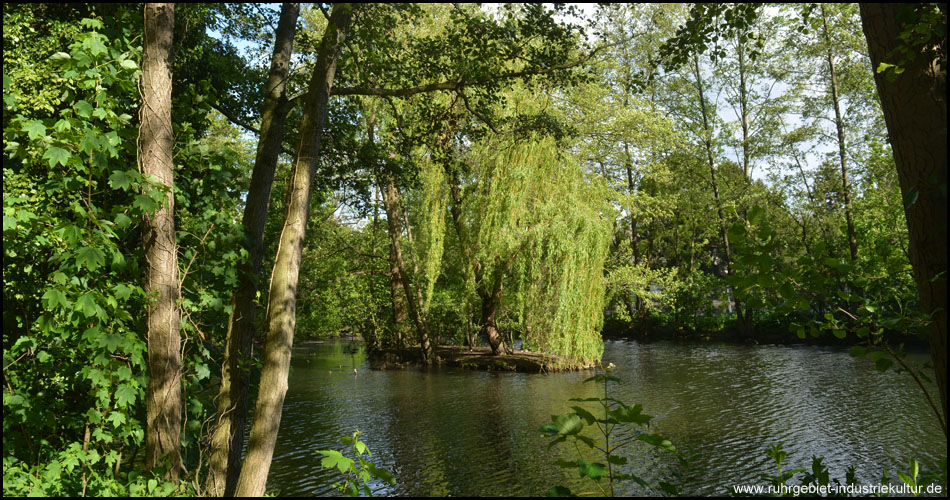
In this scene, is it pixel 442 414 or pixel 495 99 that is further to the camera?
pixel 442 414

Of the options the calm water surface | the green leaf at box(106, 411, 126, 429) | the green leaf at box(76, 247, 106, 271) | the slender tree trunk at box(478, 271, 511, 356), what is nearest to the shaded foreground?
the slender tree trunk at box(478, 271, 511, 356)

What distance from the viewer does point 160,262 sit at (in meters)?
3.95

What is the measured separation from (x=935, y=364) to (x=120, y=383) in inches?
169

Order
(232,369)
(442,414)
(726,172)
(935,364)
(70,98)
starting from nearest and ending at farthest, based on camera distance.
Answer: (935,364), (70,98), (232,369), (442,414), (726,172)

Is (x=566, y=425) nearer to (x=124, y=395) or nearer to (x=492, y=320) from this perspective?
(x=124, y=395)

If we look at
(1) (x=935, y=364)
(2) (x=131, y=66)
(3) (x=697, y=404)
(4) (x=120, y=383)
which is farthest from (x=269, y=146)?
(3) (x=697, y=404)

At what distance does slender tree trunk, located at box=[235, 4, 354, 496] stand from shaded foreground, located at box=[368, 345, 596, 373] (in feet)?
40.6

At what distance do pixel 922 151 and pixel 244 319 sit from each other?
4.31 m

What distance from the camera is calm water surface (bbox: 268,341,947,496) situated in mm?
7133

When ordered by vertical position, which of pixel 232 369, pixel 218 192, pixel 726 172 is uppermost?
pixel 726 172

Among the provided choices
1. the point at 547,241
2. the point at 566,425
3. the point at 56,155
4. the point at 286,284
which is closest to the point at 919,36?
the point at 566,425

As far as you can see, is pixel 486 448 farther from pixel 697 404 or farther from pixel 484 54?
pixel 484 54

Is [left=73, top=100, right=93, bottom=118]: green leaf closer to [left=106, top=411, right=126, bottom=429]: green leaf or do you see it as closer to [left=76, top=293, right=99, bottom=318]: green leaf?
[left=76, top=293, right=99, bottom=318]: green leaf

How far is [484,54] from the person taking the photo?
218 inches
